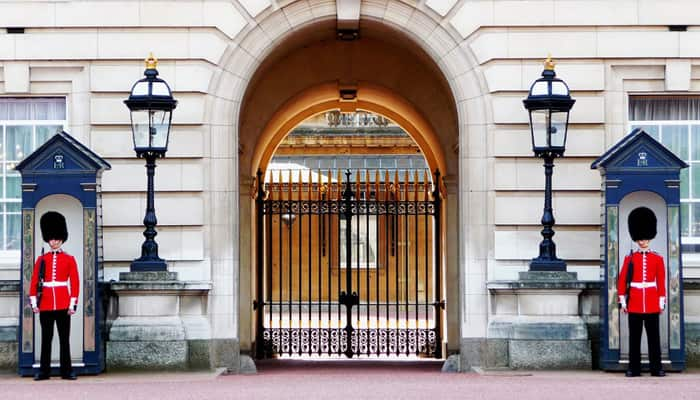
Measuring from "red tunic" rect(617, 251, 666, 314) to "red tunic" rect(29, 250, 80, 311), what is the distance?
4.99m

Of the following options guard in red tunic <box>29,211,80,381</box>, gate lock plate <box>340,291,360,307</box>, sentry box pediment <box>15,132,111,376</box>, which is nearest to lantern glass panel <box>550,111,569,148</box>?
sentry box pediment <box>15,132,111,376</box>

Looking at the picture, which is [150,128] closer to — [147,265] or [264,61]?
[147,265]

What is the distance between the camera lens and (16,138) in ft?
49.8

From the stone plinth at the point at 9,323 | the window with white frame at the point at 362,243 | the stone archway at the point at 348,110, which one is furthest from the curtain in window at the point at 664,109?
the window with white frame at the point at 362,243

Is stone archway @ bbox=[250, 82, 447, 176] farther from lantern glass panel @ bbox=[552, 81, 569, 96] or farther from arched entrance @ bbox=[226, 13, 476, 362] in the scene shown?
lantern glass panel @ bbox=[552, 81, 569, 96]

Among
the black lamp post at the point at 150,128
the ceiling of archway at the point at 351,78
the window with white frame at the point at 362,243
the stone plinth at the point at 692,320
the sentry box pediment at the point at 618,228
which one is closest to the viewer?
the sentry box pediment at the point at 618,228

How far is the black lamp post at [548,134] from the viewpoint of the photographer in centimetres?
1379

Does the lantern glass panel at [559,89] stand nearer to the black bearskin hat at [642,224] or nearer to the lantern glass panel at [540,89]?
the lantern glass panel at [540,89]

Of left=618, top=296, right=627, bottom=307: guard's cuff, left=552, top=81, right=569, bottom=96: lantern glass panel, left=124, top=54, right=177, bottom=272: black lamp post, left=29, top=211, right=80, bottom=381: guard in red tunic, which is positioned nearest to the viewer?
left=29, top=211, right=80, bottom=381: guard in red tunic

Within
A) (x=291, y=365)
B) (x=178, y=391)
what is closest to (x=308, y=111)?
(x=291, y=365)

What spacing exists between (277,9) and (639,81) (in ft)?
12.4

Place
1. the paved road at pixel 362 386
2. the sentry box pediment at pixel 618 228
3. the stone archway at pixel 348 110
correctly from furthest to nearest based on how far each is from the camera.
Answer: the stone archway at pixel 348 110, the sentry box pediment at pixel 618 228, the paved road at pixel 362 386

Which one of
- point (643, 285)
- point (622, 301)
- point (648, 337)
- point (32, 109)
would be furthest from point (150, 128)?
point (648, 337)

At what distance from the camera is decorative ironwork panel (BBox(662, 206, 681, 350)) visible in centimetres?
1357
